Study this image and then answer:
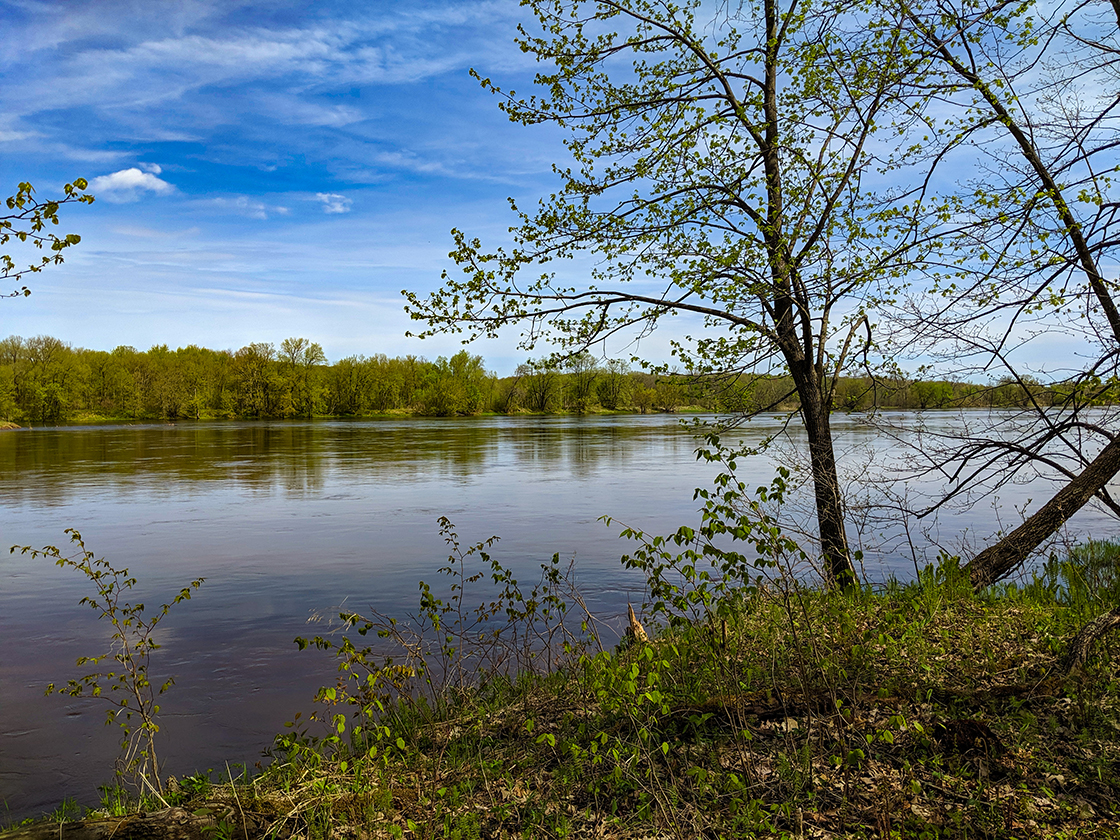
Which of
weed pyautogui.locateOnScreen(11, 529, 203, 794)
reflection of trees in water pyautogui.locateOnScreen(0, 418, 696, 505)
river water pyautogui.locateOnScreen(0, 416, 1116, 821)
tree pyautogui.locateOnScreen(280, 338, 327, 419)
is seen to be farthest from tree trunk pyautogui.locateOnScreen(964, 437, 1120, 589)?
tree pyautogui.locateOnScreen(280, 338, 327, 419)

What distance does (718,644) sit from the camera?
6.86 metres

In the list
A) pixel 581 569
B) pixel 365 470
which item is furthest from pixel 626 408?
pixel 581 569

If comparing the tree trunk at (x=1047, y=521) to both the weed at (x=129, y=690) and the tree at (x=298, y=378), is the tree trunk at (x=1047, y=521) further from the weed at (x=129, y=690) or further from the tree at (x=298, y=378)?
the tree at (x=298, y=378)

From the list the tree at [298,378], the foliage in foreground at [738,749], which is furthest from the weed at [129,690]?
the tree at [298,378]

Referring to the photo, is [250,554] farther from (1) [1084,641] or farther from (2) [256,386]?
(2) [256,386]

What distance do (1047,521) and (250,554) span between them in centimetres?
1391

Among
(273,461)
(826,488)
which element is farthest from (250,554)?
(273,461)

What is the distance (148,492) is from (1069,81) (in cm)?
2596

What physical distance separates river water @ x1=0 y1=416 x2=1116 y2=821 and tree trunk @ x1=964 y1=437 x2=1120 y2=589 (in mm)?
3356

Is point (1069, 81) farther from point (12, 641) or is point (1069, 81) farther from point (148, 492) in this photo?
point (148, 492)

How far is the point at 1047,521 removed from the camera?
870cm

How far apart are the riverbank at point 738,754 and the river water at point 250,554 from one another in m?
1.56

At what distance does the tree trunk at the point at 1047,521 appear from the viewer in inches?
325

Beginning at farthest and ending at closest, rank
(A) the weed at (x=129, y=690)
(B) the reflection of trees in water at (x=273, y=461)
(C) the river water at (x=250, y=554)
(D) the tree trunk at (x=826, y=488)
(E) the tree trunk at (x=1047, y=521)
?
(B) the reflection of trees in water at (x=273, y=461) < (D) the tree trunk at (x=826, y=488) < (E) the tree trunk at (x=1047, y=521) < (C) the river water at (x=250, y=554) < (A) the weed at (x=129, y=690)
